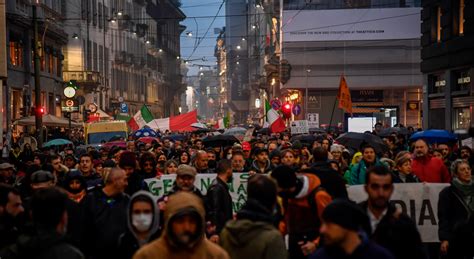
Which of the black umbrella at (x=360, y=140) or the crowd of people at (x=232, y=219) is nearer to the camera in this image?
the crowd of people at (x=232, y=219)

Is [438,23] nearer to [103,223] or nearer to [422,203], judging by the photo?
[422,203]

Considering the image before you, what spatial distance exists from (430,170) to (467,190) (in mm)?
2502

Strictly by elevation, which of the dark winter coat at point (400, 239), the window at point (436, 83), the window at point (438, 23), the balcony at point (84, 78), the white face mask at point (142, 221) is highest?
the window at point (438, 23)

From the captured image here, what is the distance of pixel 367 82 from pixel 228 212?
50596 millimetres

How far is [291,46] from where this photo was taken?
58.1m

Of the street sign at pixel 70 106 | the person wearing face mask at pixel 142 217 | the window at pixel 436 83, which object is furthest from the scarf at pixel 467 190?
the street sign at pixel 70 106

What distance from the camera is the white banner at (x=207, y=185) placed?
11.2 m

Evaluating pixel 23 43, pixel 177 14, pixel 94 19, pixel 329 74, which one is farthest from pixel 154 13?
pixel 23 43

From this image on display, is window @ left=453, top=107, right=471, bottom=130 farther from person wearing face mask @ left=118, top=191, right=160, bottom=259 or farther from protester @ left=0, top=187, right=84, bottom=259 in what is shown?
protester @ left=0, top=187, right=84, bottom=259

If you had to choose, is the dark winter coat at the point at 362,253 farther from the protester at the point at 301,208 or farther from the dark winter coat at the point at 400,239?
the protester at the point at 301,208

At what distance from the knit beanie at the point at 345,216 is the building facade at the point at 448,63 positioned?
2346 cm

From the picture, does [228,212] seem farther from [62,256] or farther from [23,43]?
[23,43]

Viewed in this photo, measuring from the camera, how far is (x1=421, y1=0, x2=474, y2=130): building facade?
2769 centimetres

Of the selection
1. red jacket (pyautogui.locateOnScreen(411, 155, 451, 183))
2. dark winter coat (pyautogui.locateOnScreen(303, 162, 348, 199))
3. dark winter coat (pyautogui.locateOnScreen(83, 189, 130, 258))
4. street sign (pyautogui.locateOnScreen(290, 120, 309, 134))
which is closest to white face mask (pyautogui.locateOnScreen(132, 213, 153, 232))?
dark winter coat (pyautogui.locateOnScreen(83, 189, 130, 258))
